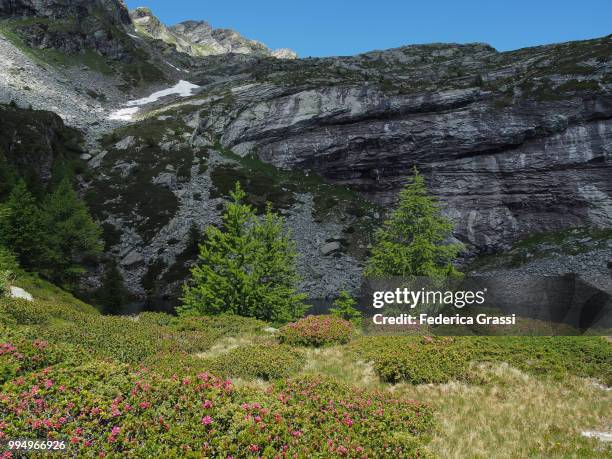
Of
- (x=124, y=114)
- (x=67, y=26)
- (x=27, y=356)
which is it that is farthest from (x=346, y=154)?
(x=67, y=26)

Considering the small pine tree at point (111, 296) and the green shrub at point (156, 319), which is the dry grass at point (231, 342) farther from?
the small pine tree at point (111, 296)

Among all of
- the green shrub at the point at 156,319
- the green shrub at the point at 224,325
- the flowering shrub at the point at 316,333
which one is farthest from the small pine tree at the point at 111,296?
the flowering shrub at the point at 316,333

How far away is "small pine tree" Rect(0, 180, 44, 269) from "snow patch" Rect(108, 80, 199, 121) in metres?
65.3

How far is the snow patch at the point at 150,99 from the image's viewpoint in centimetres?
9570

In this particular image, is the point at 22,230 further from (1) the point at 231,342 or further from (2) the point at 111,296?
(1) the point at 231,342

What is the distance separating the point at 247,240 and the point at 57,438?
18869mm

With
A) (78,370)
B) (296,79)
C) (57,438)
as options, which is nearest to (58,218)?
(78,370)

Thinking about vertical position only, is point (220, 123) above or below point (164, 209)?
above

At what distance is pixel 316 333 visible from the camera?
17.8m

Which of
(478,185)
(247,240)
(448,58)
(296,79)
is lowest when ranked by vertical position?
(247,240)

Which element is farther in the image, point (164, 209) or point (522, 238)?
point (522, 238)

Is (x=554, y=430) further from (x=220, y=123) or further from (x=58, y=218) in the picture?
(x=220, y=123)

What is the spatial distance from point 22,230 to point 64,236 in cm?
494

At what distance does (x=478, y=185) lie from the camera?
239 ft
